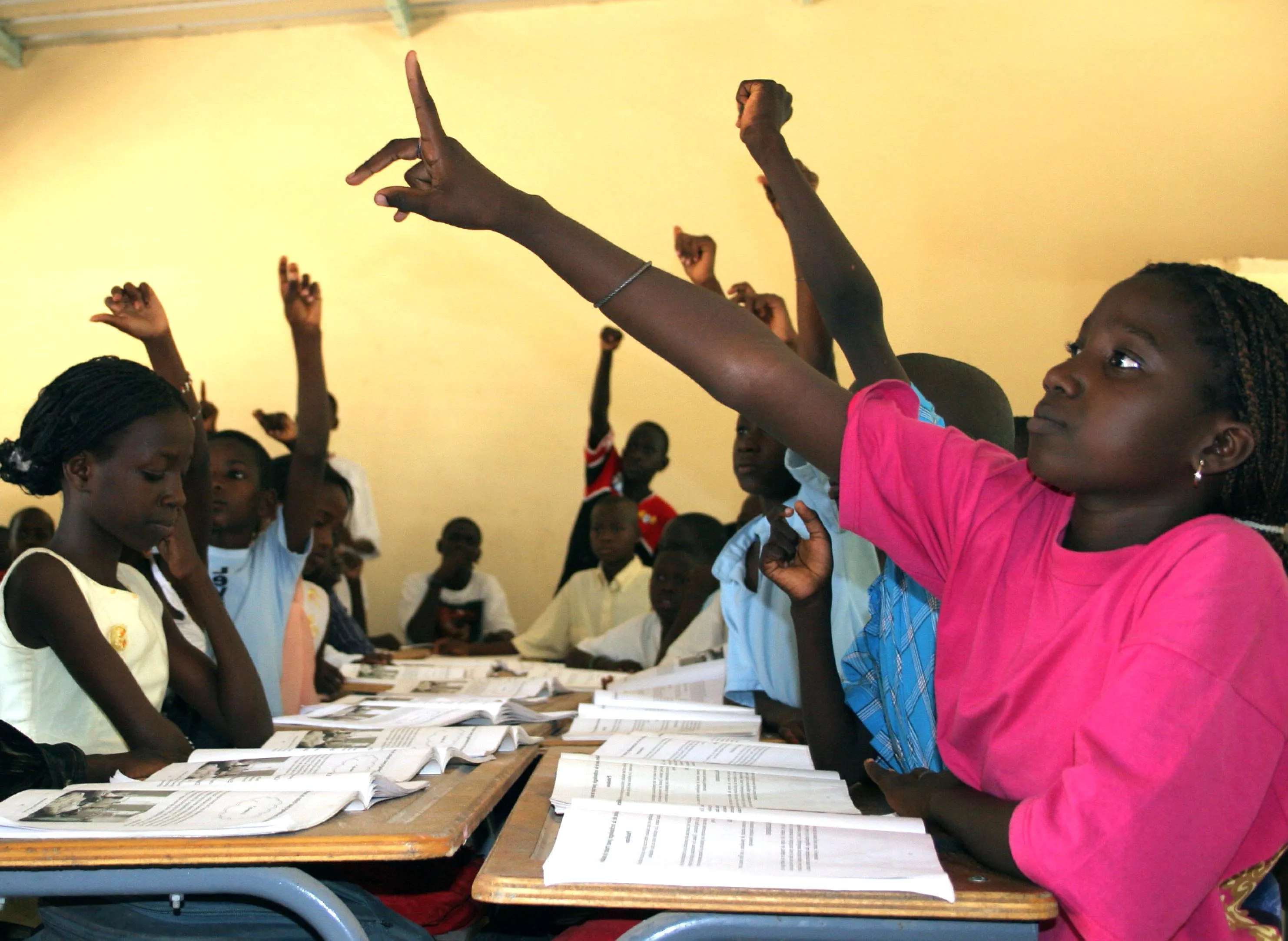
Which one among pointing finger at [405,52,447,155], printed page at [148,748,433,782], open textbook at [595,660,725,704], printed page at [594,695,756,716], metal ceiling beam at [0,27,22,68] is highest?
metal ceiling beam at [0,27,22,68]

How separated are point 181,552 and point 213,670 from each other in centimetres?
23

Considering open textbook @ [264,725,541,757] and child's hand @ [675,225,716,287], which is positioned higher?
child's hand @ [675,225,716,287]

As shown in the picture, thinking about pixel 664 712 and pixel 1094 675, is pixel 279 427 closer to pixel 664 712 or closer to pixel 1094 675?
pixel 664 712

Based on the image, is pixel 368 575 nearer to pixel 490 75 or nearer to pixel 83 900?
pixel 490 75

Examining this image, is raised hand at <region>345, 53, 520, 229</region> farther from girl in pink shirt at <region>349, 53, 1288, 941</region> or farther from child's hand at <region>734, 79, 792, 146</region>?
child's hand at <region>734, 79, 792, 146</region>

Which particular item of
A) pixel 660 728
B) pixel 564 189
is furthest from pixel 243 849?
pixel 564 189

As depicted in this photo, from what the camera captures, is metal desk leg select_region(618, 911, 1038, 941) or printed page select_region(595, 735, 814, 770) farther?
printed page select_region(595, 735, 814, 770)

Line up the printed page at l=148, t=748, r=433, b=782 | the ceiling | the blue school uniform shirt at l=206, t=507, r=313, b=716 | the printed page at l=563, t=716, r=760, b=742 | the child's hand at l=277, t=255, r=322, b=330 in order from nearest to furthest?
the printed page at l=148, t=748, r=433, b=782 < the printed page at l=563, t=716, r=760, b=742 < the child's hand at l=277, t=255, r=322, b=330 < the blue school uniform shirt at l=206, t=507, r=313, b=716 < the ceiling

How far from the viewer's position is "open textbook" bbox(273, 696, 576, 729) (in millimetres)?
1852

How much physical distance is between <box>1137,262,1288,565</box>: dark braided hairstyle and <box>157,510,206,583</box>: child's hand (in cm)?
164

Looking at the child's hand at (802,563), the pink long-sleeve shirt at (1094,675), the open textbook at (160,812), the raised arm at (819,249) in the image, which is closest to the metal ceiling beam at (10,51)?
the raised arm at (819,249)

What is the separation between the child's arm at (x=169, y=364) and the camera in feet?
7.30

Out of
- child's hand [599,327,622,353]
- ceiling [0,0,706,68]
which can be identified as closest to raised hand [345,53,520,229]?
child's hand [599,327,622,353]

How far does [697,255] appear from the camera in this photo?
2508 mm
